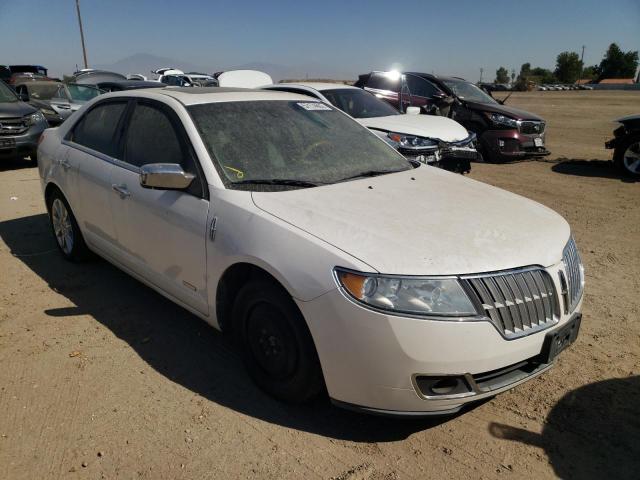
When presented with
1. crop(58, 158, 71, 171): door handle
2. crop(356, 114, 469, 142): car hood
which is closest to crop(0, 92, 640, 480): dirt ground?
crop(58, 158, 71, 171): door handle

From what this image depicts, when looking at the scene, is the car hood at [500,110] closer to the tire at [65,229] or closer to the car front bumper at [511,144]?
the car front bumper at [511,144]

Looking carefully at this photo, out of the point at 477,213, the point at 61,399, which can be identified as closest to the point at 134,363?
the point at 61,399

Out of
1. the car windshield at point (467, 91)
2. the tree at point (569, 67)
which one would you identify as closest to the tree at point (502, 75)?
the tree at point (569, 67)

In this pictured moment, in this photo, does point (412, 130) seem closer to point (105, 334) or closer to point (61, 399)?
point (105, 334)

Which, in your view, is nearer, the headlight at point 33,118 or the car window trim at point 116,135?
the car window trim at point 116,135

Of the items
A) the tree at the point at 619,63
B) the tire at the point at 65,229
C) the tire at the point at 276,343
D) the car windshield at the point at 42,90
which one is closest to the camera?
the tire at the point at 276,343

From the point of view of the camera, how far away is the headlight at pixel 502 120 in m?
10.5

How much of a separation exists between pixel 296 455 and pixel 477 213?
1611mm

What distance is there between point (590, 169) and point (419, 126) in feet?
14.1

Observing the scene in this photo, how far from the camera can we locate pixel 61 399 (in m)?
2.94

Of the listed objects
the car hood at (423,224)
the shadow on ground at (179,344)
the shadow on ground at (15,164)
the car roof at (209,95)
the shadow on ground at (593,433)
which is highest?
the car roof at (209,95)

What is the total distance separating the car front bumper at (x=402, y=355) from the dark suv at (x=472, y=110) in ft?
29.2

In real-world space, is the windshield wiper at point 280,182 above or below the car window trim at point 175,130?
below

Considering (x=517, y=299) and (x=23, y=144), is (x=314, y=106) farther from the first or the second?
(x=23, y=144)
